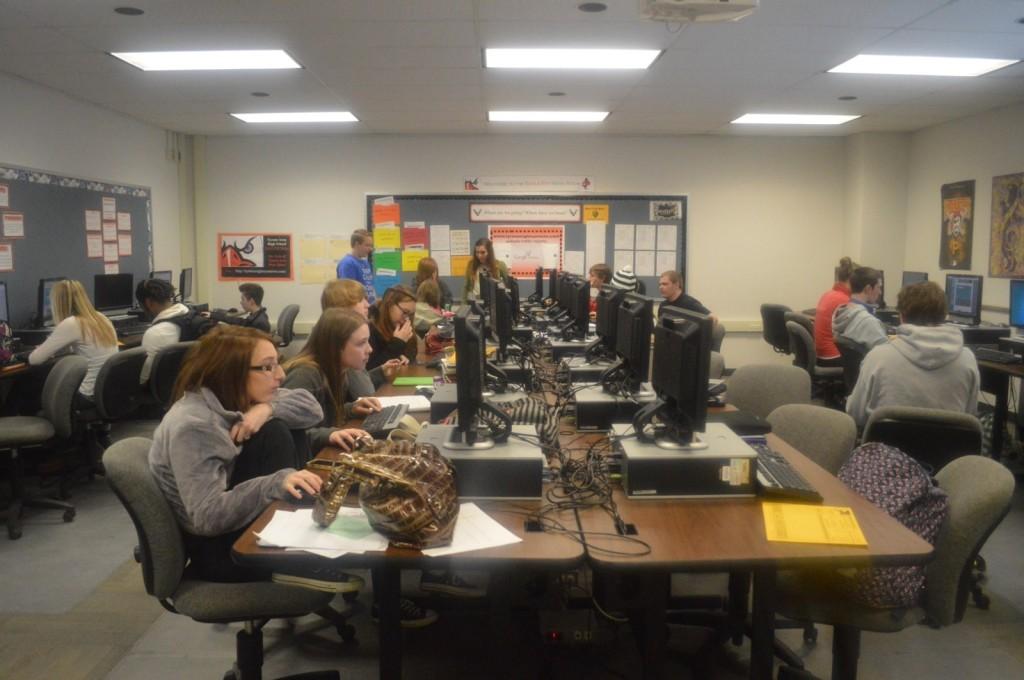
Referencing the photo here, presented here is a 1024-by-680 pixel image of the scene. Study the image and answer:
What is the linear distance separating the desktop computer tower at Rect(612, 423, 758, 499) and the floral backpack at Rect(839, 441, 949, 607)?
35cm

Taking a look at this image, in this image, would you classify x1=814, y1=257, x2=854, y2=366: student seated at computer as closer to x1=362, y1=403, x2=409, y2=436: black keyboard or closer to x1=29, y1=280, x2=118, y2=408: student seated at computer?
x1=362, y1=403, x2=409, y2=436: black keyboard

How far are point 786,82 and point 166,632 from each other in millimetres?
4820

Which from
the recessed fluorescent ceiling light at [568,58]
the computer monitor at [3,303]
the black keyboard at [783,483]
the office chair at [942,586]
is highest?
the recessed fluorescent ceiling light at [568,58]

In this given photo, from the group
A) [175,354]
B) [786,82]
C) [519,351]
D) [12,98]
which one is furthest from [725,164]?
[12,98]

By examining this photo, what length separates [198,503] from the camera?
6.09 ft

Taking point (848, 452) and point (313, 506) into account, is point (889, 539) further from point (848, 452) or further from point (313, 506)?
point (313, 506)

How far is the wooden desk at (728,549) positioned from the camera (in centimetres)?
158

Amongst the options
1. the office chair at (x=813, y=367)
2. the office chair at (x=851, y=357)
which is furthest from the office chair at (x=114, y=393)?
the office chair at (x=813, y=367)

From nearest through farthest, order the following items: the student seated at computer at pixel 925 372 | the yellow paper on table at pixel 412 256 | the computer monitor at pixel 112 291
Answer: the student seated at computer at pixel 925 372, the computer monitor at pixel 112 291, the yellow paper on table at pixel 412 256

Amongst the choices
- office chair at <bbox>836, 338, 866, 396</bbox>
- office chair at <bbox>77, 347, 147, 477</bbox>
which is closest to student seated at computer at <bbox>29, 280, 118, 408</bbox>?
office chair at <bbox>77, 347, 147, 477</bbox>

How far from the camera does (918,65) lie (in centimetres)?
478

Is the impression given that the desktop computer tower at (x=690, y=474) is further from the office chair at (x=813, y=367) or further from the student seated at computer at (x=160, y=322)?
the office chair at (x=813, y=367)

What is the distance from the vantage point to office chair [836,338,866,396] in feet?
15.2

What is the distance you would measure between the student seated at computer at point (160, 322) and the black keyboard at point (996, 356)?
480cm
